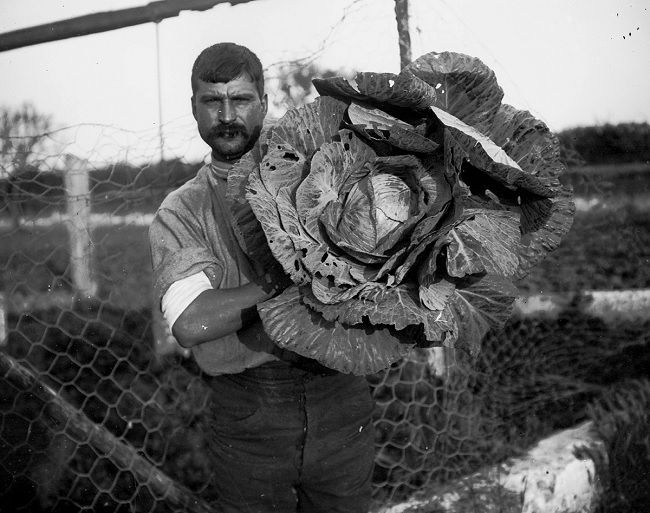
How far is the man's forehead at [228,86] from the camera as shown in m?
1.89

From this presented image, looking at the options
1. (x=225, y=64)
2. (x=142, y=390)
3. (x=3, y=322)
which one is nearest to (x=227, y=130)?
(x=225, y=64)

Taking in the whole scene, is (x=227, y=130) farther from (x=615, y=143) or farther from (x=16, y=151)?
(x=615, y=143)

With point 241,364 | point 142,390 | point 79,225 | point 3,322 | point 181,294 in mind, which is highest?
point 181,294

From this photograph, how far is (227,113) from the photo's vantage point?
1867 millimetres

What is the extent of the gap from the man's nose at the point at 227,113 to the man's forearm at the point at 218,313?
0.49 meters

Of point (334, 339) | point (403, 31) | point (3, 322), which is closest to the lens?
point (334, 339)

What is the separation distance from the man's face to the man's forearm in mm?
459

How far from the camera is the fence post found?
425 cm

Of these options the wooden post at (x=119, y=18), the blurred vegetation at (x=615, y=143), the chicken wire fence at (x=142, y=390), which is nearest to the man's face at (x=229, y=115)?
the wooden post at (x=119, y=18)

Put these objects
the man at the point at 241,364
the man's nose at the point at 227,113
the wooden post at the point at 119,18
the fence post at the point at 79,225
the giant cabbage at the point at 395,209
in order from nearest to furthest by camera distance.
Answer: the giant cabbage at the point at 395,209 → the man at the point at 241,364 → the man's nose at the point at 227,113 → the wooden post at the point at 119,18 → the fence post at the point at 79,225

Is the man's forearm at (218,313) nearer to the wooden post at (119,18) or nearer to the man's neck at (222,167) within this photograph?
the man's neck at (222,167)

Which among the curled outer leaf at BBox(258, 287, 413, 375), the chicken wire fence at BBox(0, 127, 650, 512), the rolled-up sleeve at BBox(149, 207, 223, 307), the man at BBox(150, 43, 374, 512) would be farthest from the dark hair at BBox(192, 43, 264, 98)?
the chicken wire fence at BBox(0, 127, 650, 512)

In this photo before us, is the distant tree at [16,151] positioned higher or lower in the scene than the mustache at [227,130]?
lower

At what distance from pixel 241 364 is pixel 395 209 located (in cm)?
72
